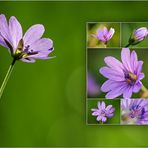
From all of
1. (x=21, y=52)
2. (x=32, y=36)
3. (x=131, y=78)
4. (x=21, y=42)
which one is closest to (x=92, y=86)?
(x=131, y=78)

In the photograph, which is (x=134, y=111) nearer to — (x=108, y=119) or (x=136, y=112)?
(x=136, y=112)

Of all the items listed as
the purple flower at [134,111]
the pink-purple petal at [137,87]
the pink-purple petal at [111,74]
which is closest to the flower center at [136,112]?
the purple flower at [134,111]

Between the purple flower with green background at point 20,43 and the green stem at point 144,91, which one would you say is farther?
the green stem at point 144,91

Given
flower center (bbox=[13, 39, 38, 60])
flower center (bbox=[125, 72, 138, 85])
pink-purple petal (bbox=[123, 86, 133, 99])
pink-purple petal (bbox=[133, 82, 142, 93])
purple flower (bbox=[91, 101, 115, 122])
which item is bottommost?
purple flower (bbox=[91, 101, 115, 122])

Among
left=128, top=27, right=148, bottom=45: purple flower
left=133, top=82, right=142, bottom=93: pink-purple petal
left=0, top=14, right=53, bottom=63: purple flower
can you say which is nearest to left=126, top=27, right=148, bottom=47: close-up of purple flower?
left=128, top=27, right=148, bottom=45: purple flower

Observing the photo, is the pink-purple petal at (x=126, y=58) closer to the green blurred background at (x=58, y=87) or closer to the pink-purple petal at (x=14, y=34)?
the green blurred background at (x=58, y=87)

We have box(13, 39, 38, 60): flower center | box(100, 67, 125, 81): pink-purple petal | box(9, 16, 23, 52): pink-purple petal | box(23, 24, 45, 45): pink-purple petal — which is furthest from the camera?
box(100, 67, 125, 81): pink-purple petal

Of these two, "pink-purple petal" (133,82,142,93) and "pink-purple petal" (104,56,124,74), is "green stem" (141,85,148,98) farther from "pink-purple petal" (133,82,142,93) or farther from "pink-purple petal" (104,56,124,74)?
"pink-purple petal" (104,56,124,74)

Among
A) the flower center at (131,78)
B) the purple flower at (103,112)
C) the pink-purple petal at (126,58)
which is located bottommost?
the purple flower at (103,112)
